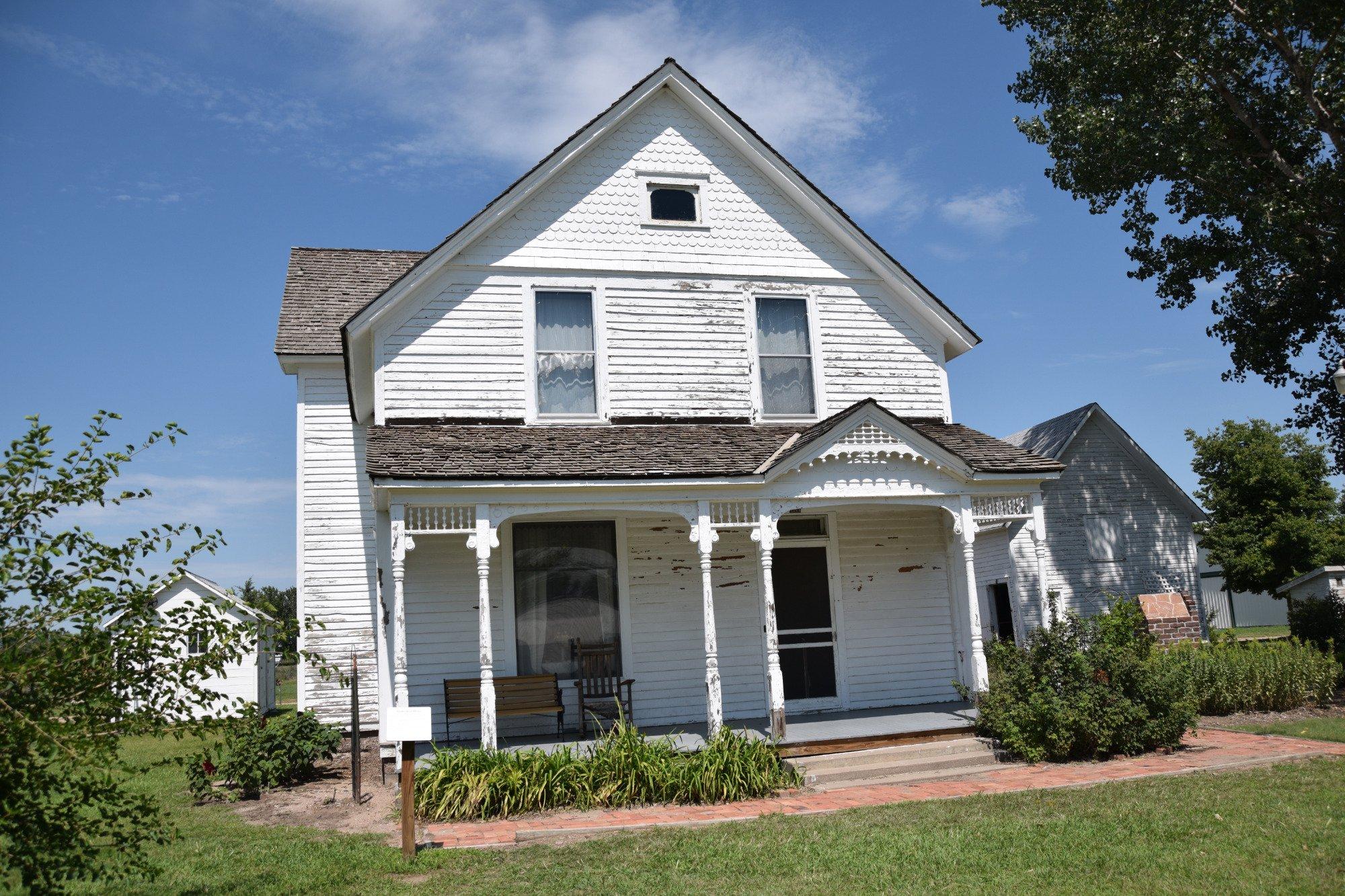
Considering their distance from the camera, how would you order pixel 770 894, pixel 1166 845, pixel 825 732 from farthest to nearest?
1. pixel 825 732
2. pixel 1166 845
3. pixel 770 894

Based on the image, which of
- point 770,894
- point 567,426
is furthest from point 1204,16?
point 770,894

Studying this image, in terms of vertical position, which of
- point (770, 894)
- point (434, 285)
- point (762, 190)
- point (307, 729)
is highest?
point (762, 190)

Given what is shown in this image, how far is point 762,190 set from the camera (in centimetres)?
1510

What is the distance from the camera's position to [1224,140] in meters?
18.6

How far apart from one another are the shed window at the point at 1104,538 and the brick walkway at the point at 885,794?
8961 millimetres

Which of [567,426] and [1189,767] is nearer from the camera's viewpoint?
[1189,767]

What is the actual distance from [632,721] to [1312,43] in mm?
15842

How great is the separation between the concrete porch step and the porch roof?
3.33m

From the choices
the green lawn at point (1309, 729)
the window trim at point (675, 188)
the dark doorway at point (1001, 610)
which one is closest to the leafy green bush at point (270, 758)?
the window trim at point (675, 188)

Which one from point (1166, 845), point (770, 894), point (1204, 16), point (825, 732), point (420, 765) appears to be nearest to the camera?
point (770, 894)

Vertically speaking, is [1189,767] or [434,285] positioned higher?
[434,285]

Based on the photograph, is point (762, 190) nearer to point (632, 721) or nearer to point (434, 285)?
point (434, 285)

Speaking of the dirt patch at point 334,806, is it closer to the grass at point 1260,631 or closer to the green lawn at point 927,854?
the green lawn at point 927,854

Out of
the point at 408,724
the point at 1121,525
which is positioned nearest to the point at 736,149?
the point at 408,724
